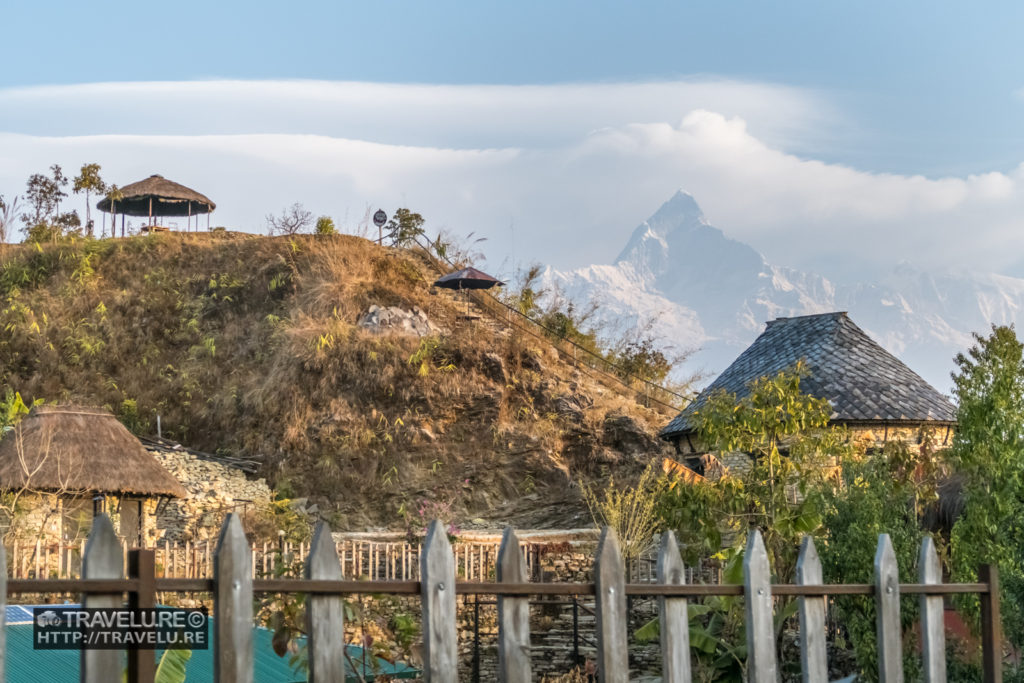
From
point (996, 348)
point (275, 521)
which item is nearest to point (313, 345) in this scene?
point (275, 521)

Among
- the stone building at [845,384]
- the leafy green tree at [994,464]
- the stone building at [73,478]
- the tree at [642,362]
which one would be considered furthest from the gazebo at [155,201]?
the leafy green tree at [994,464]

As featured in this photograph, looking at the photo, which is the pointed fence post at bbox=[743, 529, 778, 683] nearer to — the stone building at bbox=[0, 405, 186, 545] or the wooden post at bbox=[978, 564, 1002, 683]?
the wooden post at bbox=[978, 564, 1002, 683]

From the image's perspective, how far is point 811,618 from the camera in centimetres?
539

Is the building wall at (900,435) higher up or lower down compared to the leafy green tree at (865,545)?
higher up

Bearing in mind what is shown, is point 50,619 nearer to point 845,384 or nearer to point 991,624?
point 991,624

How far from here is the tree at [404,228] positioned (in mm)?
37750

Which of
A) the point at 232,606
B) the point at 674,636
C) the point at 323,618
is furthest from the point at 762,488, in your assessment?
the point at 232,606

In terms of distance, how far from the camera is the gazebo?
38.2 m

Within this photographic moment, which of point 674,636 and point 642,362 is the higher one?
point 642,362

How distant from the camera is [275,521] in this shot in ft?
75.6

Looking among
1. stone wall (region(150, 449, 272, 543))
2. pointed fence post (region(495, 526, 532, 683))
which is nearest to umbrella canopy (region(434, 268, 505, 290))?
stone wall (region(150, 449, 272, 543))

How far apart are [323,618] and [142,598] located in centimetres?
69

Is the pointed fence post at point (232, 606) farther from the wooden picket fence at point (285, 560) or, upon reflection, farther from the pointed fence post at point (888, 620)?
the wooden picket fence at point (285, 560)

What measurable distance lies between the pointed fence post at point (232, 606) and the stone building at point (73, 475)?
16.0m
